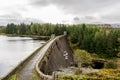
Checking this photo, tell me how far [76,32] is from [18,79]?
10421cm

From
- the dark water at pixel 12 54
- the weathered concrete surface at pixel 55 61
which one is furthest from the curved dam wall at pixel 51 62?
the dark water at pixel 12 54

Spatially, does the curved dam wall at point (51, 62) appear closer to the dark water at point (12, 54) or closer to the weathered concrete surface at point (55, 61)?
the weathered concrete surface at point (55, 61)

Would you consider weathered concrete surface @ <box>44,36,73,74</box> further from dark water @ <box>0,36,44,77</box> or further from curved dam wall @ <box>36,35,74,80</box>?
dark water @ <box>0,36,44,77</box>

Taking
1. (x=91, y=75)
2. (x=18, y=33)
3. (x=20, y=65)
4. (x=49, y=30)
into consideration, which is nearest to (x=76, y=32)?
(x=49, y=30)

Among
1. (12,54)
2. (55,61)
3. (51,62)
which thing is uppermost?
(51,62)

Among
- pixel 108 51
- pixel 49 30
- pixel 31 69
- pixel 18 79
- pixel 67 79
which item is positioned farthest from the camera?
pixel 49 30

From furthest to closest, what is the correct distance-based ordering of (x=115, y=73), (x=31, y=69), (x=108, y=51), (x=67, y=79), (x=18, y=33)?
(x=18, y=33) < (x=108, y=51) < (x=31, y=69) < (x=115, y=73) < (x=67, y=79)

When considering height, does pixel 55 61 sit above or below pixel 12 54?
above

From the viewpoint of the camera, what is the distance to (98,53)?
102812mm

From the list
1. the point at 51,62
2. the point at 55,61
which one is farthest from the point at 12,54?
the point at 51,62

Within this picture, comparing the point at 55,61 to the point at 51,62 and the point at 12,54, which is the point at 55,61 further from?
the point at 12,54

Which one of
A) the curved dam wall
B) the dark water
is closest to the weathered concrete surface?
the curved dam wall

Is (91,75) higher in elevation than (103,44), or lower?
higher

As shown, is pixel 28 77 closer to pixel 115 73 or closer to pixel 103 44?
pixel 115 73
